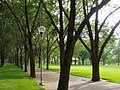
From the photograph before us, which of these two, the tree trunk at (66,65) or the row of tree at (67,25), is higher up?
the row of tree at (67,25)

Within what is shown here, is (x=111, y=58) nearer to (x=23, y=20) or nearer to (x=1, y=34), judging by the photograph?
(x=1, y=34)

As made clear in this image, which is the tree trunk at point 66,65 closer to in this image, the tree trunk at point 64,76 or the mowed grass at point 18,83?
the tree trunk at point 64,76

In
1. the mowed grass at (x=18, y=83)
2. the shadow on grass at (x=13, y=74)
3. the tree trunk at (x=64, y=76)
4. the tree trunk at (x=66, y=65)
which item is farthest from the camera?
the shadow on grass at (x=13, y=74)

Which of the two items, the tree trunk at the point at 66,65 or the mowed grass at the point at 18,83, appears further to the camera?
the mowed grass at the point at 18,83

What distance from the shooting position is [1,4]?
24344 mm

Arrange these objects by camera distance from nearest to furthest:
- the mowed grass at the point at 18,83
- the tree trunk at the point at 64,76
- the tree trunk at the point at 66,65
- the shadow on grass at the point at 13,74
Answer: the tree trunk at the point at 66,65 → the tree trunk at the point at 64,76 → the mowed grass at the point at 18,83 → the shadow on grass at the point at 13,74

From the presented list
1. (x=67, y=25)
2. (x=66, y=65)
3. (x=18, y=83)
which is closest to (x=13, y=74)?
(x=67, y=25)

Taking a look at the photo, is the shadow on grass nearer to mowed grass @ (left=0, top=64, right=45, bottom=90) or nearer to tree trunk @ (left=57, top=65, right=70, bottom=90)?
mowed grass @ (left=0, top=64, right=45, bottom=90)

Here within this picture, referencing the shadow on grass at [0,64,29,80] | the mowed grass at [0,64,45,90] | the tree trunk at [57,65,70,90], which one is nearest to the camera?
the tree trunk at [57,65,70,90]

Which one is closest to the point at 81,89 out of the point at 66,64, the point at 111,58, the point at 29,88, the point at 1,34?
the point at 29,88

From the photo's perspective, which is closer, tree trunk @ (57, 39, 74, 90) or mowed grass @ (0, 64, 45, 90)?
tree trunk @ (57, 39, 74, 90)

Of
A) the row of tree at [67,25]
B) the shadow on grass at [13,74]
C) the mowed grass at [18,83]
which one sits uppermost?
the row of tree at [67,25]

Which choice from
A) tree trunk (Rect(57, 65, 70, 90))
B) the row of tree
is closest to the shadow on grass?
the row of tree

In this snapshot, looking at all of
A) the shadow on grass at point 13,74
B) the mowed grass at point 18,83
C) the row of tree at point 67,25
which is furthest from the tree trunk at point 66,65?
the shadow on grass at point 13,74
